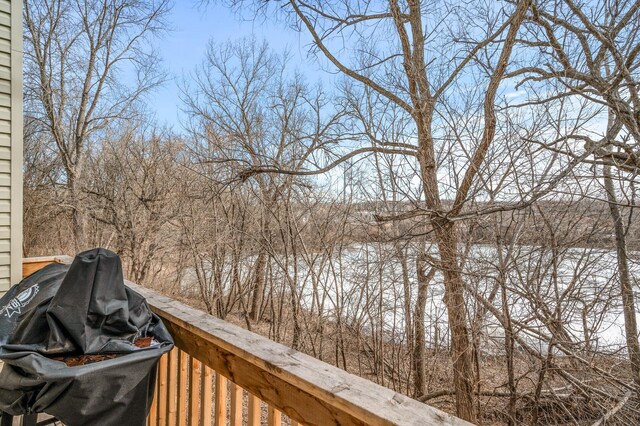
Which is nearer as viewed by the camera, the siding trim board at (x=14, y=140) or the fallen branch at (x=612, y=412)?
the siding trim board at (x=14, y=140)

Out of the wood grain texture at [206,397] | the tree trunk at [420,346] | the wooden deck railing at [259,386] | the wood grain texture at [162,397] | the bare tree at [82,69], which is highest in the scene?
the bare tree at [82,69]

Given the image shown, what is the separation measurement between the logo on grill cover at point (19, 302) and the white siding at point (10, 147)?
1.58m

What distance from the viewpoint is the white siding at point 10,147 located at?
261 cm

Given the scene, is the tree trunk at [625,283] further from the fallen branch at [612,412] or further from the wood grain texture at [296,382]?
the wood grain texture at [296,382]

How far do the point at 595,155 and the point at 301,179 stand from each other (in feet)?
14.6

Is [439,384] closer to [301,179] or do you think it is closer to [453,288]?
[453,288]

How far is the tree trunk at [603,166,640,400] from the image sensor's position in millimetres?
3145

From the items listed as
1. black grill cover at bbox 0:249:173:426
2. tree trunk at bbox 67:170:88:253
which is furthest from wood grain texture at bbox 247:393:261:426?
tree trunk at bbox 67:170:88:253

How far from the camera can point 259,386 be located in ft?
3.49

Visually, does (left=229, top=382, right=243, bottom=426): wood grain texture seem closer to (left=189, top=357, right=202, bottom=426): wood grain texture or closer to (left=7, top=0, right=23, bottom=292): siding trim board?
(left=189, top=357, right=202, bottom=426): wood grain texture

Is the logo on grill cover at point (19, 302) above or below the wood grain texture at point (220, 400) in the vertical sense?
above

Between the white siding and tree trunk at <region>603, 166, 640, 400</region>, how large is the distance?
4912 millimetres

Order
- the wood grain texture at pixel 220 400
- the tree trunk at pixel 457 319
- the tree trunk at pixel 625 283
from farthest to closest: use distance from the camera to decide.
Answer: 1. the tree trunk at pixel 457 319
2. the tree trunk at pixel 625 283
3. the wood grain texture at pixel 220 400

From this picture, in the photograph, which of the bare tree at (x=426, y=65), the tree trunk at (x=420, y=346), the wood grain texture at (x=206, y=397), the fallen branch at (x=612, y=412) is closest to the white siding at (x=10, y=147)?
the wood grain texture at (x=206, y=397)
